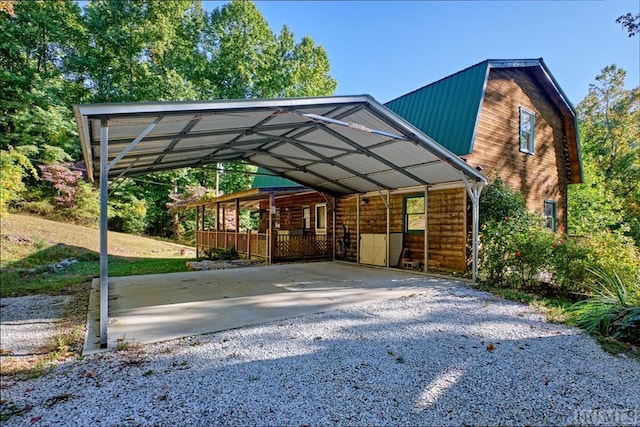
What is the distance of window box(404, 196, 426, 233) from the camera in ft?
33.0

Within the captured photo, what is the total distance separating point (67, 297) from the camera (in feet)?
22.1

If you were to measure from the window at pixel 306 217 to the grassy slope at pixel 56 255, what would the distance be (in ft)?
18.5

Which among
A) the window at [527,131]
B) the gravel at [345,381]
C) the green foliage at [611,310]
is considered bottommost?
the gravel at [345,381]

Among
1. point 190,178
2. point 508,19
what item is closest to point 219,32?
point 190,178

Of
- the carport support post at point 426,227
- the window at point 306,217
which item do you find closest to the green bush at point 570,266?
the carport support post at point 426,227

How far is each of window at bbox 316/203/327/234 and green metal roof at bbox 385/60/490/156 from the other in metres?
5.31

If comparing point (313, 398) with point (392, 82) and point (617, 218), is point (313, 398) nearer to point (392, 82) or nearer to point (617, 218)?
point (617, 218)

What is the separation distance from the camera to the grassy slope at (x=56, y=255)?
8.98 m

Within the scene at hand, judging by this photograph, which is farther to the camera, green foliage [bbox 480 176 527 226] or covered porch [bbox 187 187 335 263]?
covered porch [bbox 187 187 335 263]

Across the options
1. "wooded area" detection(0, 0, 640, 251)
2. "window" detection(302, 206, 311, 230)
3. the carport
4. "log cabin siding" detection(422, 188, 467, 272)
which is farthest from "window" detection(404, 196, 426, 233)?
"wooded area" detection(0, 0, 640, 251)

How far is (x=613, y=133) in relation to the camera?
17344 millimetres

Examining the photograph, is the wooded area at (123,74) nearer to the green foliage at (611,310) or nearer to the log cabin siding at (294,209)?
the log cabin siding at (294,209)

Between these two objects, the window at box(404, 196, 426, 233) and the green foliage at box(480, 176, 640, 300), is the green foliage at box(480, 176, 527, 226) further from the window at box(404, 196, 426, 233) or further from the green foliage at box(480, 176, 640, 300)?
the window at box(404, 196, 426, 233)

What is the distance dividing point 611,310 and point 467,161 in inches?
212
